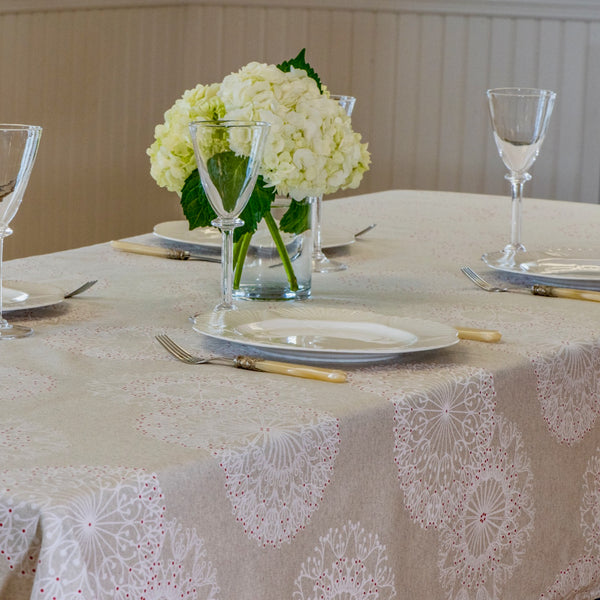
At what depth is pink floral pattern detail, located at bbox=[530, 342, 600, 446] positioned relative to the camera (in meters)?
0.95

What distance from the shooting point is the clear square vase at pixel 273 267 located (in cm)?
116

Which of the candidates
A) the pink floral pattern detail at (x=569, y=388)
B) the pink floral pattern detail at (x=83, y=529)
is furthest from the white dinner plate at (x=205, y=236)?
the pink floral pattern detail at (x=83, y=529)

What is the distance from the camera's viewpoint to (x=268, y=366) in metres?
0.87

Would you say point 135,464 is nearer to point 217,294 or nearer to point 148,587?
point 148,587

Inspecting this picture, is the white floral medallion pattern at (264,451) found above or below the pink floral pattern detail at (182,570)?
above

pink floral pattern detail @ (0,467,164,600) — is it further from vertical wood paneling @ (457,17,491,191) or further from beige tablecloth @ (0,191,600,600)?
vertical wood paneling @ (457,17,491,191)

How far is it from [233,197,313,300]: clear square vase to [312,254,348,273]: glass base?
201 mm

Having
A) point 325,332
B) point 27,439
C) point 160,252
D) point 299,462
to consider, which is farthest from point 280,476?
point 160,252

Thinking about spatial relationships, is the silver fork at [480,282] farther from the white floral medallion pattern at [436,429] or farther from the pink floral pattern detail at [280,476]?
the pink floral pattern detail at [280,476]

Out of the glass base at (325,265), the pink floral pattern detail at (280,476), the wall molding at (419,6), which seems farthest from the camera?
the wall molding at (419,6)

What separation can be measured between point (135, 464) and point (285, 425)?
0.13 meters

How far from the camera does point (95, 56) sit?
3.69 m

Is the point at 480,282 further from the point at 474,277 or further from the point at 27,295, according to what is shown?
the point at 27,295

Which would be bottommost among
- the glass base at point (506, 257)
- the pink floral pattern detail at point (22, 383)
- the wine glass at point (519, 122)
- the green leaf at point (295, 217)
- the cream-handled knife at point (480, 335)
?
the pink floral pattern detail at point (22, 383)
